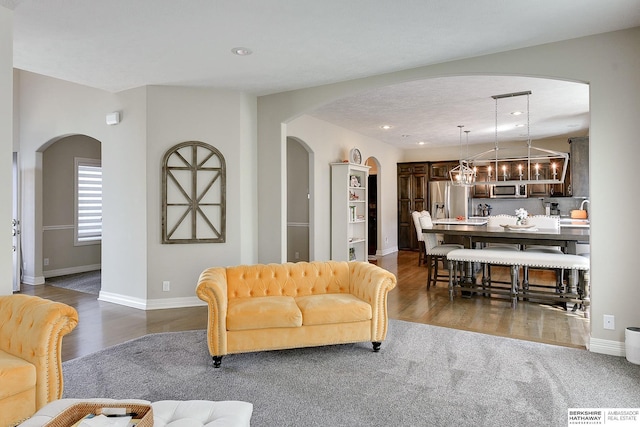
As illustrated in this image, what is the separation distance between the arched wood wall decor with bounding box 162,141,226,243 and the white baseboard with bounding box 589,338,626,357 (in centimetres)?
399

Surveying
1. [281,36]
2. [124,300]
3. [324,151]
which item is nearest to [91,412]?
[281,36]

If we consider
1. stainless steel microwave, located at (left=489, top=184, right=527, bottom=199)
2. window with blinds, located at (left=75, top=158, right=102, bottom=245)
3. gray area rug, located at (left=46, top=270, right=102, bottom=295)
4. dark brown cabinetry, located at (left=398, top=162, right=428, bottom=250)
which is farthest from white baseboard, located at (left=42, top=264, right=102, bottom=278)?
stainless steel microwave, located at (left=489, top=184, right=527, bottom=199)

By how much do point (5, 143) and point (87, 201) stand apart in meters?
5.02

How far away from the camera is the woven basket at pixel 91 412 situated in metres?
1.60

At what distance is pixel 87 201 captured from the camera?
7.48 metres

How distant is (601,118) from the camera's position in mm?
3410

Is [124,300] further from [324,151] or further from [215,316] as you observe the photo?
[324,151]

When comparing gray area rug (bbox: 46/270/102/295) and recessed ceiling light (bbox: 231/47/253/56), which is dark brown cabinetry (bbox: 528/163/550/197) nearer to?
recessed ceiling light (bbox: 231/47/253/56)

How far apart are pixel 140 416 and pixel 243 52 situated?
3230 millimetres

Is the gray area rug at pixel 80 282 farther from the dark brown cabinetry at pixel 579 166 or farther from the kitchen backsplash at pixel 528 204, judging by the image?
the dark brown cabinetry at pixel 579 166

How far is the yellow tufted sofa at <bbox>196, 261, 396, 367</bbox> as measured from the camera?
3.14 m

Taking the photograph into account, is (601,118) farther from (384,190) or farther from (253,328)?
(384,190)

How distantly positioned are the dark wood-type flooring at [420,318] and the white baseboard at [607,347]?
0.16 meters

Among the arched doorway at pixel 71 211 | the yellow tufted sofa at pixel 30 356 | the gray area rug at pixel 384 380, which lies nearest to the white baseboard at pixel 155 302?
the gray area rug at pixel 384 380
